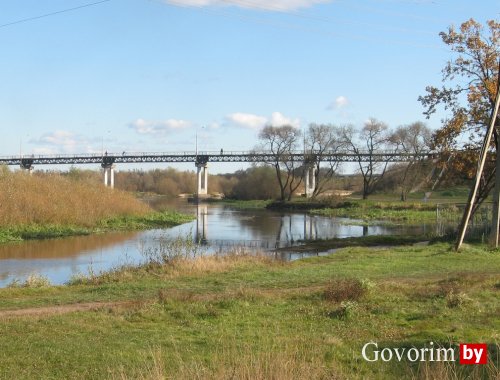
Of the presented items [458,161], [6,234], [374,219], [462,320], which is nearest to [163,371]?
[462,320]

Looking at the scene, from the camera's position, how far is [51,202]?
46844 mm

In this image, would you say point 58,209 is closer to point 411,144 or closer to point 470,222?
point 470,222

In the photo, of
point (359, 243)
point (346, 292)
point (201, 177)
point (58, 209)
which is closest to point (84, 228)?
point (58, 209)

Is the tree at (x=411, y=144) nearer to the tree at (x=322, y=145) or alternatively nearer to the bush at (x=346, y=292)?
the tree at (x=322, y=145)

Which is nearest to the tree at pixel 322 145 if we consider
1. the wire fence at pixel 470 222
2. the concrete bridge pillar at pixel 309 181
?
the concrete bridge pillar at pixel 309 181

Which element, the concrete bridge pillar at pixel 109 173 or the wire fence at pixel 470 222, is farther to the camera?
the concrete bridge pillar at pixel 109 173

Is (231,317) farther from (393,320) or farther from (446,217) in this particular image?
(446,217)

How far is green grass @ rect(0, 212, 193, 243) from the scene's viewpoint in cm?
3978

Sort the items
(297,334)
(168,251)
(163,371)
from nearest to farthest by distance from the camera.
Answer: (163,371) → (297,334) → (168,251)

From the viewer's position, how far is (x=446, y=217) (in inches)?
1574

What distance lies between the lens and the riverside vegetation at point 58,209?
139ft

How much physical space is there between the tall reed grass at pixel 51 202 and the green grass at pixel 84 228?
2.58 ft

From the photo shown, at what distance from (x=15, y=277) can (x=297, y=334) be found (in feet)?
55.5

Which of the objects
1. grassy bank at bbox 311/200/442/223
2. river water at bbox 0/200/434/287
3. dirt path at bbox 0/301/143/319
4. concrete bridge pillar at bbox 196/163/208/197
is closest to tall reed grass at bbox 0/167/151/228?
river water at bbox 0/200/434/287
